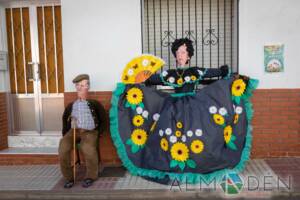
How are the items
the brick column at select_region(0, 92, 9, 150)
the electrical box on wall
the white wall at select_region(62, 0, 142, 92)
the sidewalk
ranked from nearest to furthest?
the sidewalk, the white wall at select_region(62, 0, 142, 92), the electrical box on wall, the brick column at select_region(0, 92, 9, 150)

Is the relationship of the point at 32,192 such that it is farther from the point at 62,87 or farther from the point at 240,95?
the point at 240,95

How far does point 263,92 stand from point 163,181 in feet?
7.41

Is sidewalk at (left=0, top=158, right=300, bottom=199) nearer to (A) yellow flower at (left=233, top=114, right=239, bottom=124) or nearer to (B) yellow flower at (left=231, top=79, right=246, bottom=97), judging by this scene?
(A) yellow flower at (left=233, top=114, right=239, bottom=124)

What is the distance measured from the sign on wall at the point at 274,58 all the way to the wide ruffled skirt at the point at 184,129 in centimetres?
58

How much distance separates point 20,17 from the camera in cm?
575

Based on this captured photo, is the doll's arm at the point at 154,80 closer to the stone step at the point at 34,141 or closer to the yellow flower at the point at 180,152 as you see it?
the yellow flower at the point at 180,152

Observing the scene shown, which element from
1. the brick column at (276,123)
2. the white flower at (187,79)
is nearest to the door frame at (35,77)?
the white flower at (187,79)

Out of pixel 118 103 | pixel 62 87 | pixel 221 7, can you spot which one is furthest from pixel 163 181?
pixel 221 7

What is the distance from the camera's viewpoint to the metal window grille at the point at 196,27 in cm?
546

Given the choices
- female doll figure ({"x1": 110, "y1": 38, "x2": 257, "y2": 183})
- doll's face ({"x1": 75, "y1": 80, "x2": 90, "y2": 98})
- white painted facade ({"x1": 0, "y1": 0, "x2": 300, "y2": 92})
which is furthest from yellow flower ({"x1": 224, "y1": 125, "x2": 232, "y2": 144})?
doll's face ({"x1": 75, "y1": 80, "x2": 90, "y2": 98})

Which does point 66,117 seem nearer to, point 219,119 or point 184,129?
point 184,129

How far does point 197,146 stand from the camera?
4.39 metres

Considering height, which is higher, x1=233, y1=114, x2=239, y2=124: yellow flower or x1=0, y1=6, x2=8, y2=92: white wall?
x1=0, y1=6, x2=8, y2=92: white wall

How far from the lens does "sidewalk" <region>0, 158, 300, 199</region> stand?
413 centimetres
